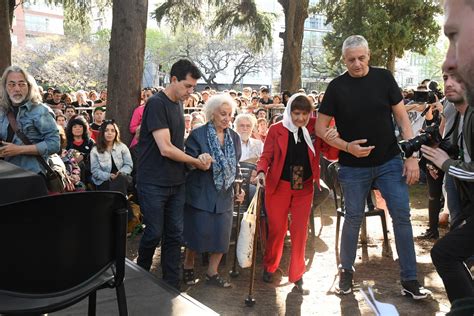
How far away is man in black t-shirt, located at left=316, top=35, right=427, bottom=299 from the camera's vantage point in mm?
4309

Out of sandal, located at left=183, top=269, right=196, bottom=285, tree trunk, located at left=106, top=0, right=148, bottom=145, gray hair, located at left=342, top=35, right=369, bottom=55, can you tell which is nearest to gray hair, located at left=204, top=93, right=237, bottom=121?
gray hair, located at left=342, top=35, right=369, bottom=55

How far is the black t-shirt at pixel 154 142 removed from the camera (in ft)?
13.4

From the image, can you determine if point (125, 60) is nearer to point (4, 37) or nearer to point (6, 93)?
point (6, 93)

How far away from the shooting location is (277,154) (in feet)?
15.7

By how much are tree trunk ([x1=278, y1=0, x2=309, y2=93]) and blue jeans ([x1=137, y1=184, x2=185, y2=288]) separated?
10355 millimetres

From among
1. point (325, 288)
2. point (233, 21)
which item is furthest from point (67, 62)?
point (325, 288)

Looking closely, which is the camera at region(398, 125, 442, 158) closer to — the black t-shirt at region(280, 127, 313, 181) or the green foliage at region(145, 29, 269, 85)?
the black t-shirt at region(280, 127, 313, 181)

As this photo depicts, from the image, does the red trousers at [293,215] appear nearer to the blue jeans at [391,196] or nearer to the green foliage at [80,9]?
the blue jeans at [391,196]

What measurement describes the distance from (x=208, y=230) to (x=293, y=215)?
2.53 ft

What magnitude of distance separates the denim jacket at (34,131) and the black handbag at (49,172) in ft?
0.08

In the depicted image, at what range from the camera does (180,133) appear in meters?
4.30

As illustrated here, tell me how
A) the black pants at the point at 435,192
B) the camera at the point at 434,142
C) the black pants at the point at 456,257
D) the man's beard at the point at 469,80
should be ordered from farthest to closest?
the black pants at the point at 435,192 < the camera at the point at 434,142 < the black pants at the point at 456,257 < the man's beard at the point at 469,80

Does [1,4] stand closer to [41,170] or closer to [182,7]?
[182,7]

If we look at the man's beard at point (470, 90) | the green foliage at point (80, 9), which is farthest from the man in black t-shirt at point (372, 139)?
the green foliage at point (80, 9)
